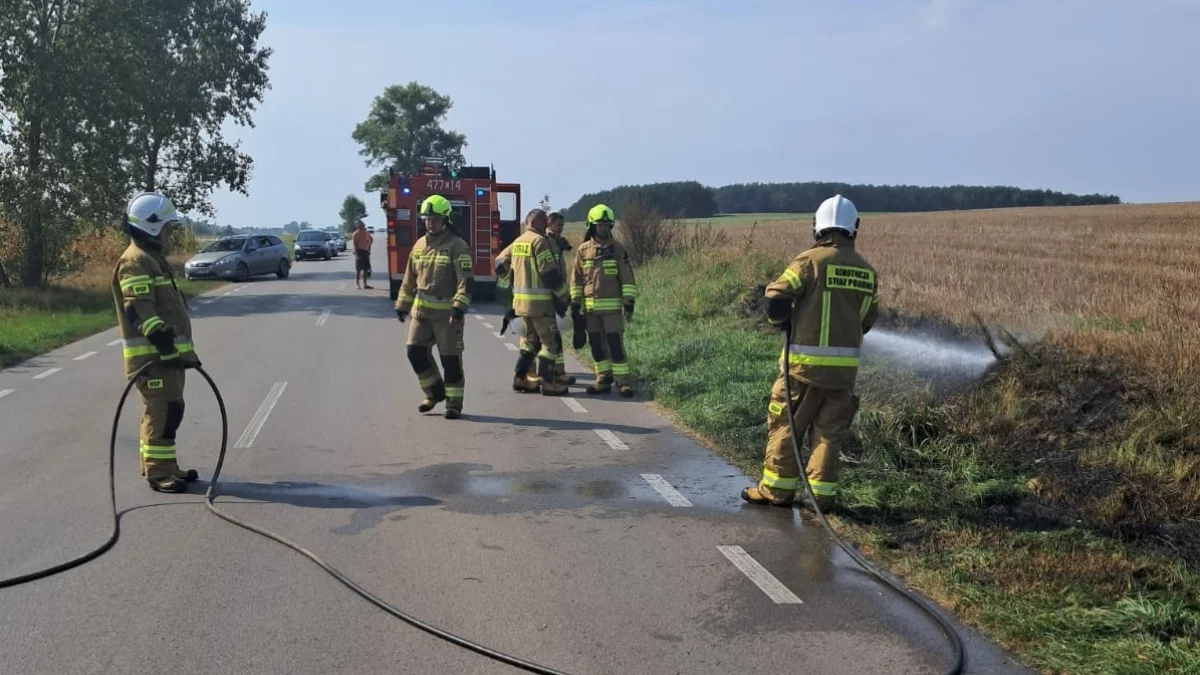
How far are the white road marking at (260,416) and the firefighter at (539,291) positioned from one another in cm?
260

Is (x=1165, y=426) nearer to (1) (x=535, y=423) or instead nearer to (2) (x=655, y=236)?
(1) (x=535, y=423)

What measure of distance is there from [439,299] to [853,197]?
41232 millimetres

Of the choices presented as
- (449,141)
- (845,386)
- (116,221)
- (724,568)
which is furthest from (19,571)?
(449,141)

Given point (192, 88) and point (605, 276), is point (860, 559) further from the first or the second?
point (192, 88)

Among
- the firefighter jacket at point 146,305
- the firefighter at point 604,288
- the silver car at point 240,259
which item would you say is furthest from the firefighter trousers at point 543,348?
the silver car at point 240,259

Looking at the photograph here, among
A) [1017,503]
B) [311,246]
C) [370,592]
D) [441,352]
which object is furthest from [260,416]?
[311,246]

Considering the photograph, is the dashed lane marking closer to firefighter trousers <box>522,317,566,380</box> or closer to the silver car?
firefighter trousers <box>522,317,566,380</box>

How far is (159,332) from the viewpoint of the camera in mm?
6793

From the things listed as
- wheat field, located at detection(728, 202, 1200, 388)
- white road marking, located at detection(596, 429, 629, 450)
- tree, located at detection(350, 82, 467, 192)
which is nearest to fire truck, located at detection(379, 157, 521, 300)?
wheat field, located at detection(728, 202, 1200, 388)

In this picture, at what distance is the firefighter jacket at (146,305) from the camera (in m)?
6.88

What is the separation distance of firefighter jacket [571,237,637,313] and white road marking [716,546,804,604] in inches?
212

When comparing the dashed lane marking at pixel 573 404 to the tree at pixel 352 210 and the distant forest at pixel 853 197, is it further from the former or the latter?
the tree at pixel 352 210

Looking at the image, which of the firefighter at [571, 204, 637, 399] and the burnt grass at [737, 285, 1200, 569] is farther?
the firefighter at [571, 204, 637, 399]

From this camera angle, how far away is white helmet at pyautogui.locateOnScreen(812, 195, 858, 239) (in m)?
6.60
